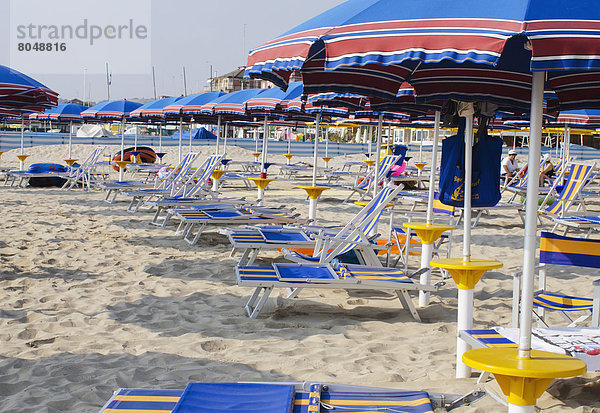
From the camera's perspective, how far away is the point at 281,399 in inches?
98.4

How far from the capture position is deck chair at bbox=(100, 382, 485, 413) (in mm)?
2422

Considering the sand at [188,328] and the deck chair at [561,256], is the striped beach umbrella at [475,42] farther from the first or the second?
the deck chair at [561,256]

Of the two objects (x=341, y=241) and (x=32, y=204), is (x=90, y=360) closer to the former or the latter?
(x=341, y=241)

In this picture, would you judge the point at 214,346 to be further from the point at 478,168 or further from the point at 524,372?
the point at 524,372

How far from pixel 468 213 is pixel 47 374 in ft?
8.61

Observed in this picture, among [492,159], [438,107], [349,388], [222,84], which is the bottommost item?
[349,388]

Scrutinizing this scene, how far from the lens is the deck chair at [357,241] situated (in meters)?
5.52

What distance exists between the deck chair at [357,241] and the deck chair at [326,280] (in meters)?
0.33

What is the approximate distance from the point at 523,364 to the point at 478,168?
184cm

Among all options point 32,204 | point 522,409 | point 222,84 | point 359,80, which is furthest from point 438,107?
point 222,84

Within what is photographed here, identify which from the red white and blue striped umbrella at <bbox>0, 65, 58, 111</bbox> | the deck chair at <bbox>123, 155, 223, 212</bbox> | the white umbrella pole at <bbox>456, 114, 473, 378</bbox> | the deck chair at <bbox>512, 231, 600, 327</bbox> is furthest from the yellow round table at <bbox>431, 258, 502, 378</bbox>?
the deck chair at <bbox>123, 155, 223, 212</bbox>

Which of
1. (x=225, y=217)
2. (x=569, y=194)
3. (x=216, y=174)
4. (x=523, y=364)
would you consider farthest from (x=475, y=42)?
(x=216, y=174)

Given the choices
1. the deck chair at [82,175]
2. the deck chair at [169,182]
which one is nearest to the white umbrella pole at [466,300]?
the deck chair at [169,182]

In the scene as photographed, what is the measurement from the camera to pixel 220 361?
379cm
